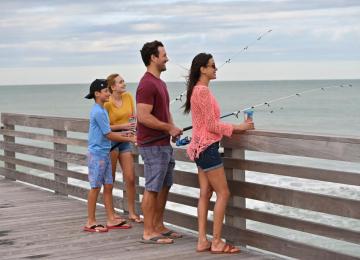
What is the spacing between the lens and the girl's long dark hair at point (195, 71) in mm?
5651

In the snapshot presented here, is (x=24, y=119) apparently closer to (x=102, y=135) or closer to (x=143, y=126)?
(x=102, y=135)

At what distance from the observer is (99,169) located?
266 inches

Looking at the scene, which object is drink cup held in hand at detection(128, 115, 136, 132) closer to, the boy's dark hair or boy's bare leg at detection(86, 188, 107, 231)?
boy's bare leg at detection(86, 188, 107, 231)

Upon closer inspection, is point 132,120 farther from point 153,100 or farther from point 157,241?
point 157,241

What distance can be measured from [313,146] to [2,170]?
6417 mm

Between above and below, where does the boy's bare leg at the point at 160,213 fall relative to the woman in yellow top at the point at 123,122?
below

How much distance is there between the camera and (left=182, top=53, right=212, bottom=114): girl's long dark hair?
565 centimetres

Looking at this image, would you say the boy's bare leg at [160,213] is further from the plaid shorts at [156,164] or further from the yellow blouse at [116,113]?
the yellow blouse at [116,113]

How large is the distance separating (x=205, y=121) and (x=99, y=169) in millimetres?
1430

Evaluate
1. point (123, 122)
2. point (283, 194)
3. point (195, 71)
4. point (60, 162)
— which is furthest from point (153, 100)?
point (60, 162)

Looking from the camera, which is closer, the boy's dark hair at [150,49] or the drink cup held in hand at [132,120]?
the boy's dark hair at [150,49]

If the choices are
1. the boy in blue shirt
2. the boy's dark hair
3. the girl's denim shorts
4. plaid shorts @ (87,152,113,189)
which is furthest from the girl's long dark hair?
plaid shorts @ (87,152,113,189)

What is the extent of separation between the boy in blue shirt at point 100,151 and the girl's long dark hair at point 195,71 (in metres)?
1.05

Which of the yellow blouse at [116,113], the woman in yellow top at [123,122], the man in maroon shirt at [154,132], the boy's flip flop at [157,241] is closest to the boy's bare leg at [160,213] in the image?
the man in maroon shirt at [154,132]
